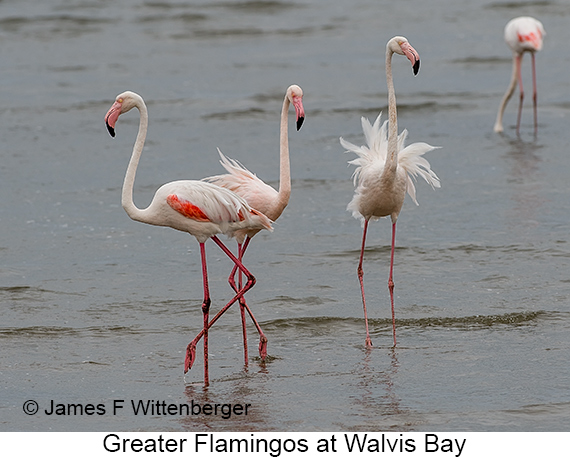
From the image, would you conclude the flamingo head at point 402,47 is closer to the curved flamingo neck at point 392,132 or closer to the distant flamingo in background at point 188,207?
the curved flamingo neck at point 392,132

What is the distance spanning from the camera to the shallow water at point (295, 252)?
6160 mm

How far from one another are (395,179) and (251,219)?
1.22 m

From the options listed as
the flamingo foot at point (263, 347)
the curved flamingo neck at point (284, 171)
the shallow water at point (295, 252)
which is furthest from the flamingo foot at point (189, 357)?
the curved flamingo neck at point (284, 171)

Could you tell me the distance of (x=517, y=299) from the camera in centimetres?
792

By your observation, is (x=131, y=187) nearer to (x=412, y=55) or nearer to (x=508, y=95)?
(x=412, y=55)

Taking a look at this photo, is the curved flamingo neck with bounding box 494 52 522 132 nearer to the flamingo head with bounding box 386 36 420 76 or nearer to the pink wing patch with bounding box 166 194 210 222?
the flamingo head with bounding box 386 36 420 76

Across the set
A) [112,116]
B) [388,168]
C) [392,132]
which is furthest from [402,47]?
[112,116]

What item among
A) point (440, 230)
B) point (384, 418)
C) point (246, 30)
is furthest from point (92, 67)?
point (384, 418)

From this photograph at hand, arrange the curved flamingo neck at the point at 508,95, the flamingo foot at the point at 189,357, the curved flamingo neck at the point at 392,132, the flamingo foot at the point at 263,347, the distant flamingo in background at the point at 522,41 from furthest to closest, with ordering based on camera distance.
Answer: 1. the distant flamingo in background at the point at 522,41
2. the curved flamingo neck at the point at 508,95
3. the curved flamingo neck at the point at 392,132
4. the flamingo foot at the point at 263,347
5. the flamingo foot at the point at 189,357

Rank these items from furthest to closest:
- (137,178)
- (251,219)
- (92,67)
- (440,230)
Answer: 1. (92,67)
2. (137,178)
3. (440,230)
4. (251,219)

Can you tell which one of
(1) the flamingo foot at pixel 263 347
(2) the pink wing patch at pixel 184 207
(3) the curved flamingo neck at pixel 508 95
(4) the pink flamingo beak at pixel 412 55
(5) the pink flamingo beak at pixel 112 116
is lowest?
(1) the flamingo foot at pixel 263 347

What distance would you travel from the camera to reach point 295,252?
31.0ft
